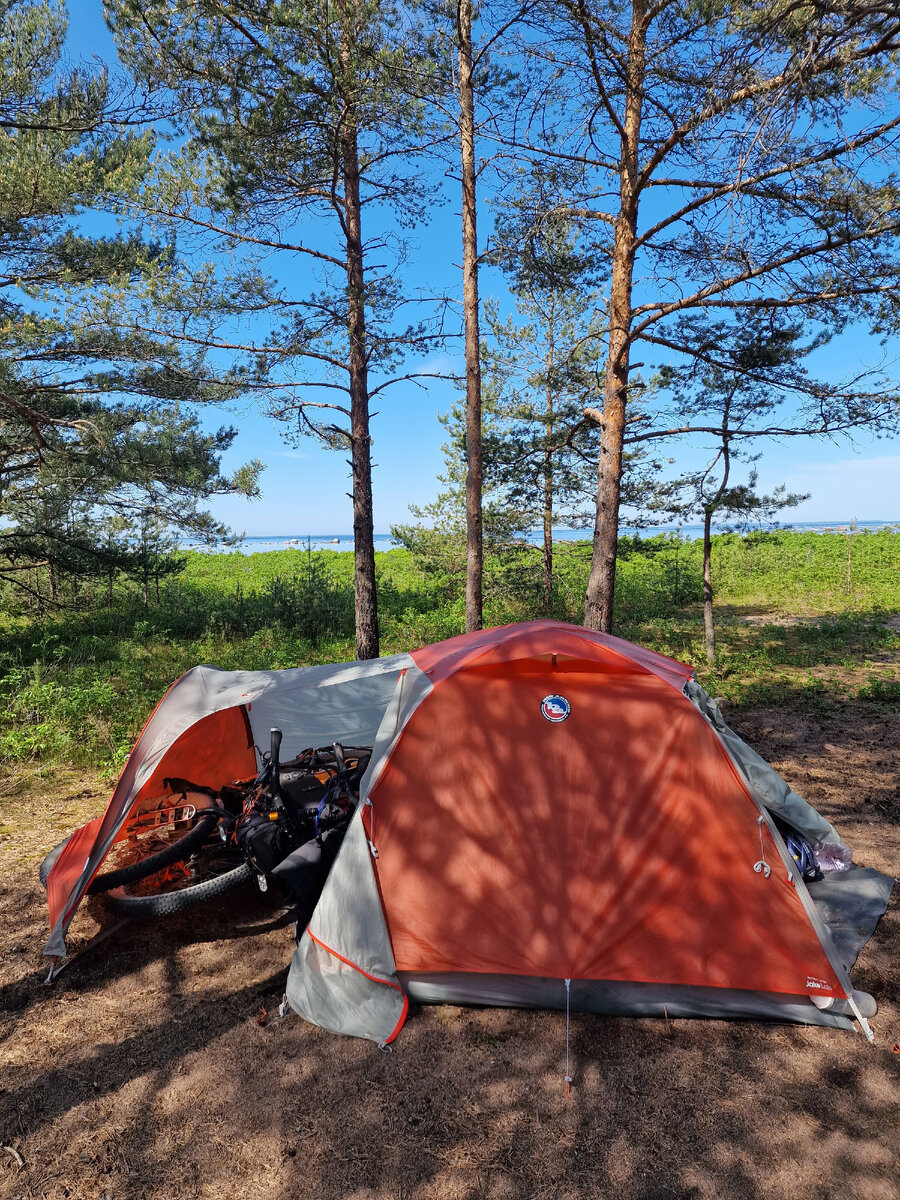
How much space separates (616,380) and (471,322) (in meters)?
3.09

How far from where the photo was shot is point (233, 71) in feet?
25.1

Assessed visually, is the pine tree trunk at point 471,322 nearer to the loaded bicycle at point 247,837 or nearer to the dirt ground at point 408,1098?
the loaded bicycle at point 247,837

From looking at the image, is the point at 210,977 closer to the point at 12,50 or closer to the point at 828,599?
the point at 12,50

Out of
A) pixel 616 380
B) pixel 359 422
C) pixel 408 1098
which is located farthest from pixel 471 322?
pixel 408 1098

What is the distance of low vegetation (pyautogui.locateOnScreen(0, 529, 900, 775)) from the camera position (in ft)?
27.5

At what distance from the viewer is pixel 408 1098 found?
3035 millimetres

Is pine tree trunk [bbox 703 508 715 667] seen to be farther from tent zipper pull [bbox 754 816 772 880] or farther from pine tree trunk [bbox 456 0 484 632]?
tent zipper pull [bbox 754 816 772 880]

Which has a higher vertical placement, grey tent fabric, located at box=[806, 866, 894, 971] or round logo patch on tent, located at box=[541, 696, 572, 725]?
round logo patch on tent, located at box=[541, 696, 572, 725]

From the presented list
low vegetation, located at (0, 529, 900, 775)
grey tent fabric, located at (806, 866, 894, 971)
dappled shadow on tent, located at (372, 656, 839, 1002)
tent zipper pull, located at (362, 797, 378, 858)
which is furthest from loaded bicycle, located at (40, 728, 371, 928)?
grey tent fabric, located at (806, 866, 894, 971)

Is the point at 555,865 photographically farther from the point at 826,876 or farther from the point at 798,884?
the point at 826,876

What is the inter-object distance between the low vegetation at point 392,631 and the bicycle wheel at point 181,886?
3158 millimetres

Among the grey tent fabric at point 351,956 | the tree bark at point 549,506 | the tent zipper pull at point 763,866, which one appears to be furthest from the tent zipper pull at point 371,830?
the tree bark at point 549,506

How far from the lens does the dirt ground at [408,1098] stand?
263 cm

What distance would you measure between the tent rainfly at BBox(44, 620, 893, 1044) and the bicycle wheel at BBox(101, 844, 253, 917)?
38 centimetres
